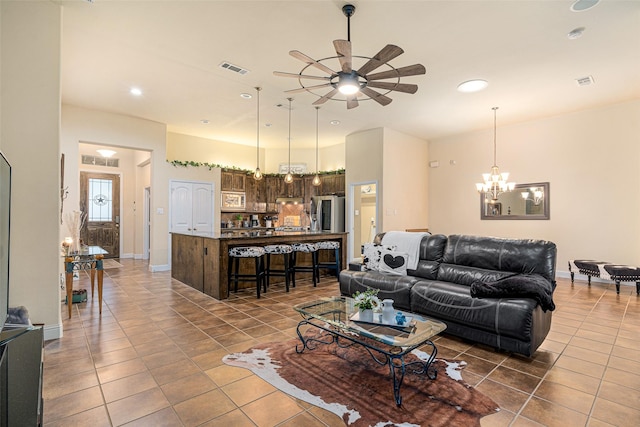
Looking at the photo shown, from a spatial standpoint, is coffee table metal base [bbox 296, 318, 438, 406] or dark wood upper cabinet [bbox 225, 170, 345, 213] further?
dark wood upper cabinet [bbox 225, 170, 345, 213]

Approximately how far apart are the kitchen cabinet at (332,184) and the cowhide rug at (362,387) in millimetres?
5634

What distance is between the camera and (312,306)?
2.96 meters

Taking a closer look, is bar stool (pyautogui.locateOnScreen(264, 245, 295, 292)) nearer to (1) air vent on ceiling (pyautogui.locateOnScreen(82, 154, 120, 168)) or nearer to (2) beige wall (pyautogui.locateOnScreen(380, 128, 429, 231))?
(2) beige wall (pyautogui.locateOnScreen(380, 128, 429, 231))

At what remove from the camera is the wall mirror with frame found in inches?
254

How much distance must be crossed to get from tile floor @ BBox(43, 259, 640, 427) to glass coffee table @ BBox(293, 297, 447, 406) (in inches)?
14.4

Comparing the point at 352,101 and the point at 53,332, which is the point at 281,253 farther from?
the point at 53,332

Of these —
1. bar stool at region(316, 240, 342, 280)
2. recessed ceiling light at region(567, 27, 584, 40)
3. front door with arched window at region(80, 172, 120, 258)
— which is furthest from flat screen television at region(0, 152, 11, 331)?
front door with arched window at region(80, 172, 120, 258)

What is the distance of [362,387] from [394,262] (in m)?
2.07

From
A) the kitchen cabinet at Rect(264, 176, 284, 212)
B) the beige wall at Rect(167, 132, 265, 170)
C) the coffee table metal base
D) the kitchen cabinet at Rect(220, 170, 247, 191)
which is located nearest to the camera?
the coffee table metal base

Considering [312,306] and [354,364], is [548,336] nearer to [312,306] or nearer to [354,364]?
[354,364]

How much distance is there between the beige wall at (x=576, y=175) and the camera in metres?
5.52

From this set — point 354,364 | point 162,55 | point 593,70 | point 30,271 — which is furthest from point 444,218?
point 30,271

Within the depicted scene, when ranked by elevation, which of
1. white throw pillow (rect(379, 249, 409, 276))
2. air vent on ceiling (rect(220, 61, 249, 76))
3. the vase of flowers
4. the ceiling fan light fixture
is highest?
air vent on ceiling (rect(220, 61, 249, 76))

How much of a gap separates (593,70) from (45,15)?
6541mm
